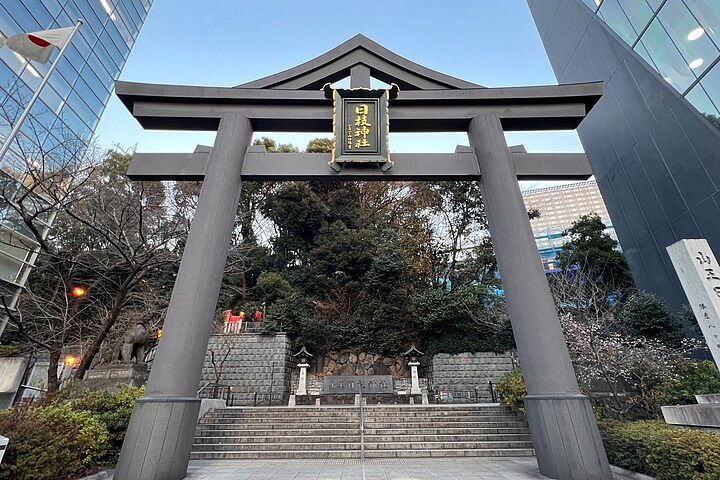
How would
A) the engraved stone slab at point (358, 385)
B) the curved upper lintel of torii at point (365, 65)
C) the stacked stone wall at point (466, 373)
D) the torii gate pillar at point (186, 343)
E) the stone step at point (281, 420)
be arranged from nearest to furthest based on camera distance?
the torii gate pillar at point (186, 343) < the curved upper lintel of torii at point (365, 65) < the stone step at point (281, 420) < the engraved stone slab at point (358, 385) < the stacked stone wall at point (466, 373)

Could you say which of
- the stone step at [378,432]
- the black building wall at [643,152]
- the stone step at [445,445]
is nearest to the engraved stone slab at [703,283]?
the stone step at [445,445]

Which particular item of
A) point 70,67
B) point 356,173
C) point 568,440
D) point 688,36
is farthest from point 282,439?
point 70,67

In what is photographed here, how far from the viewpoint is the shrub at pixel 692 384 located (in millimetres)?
8320

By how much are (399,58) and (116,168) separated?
16977mm

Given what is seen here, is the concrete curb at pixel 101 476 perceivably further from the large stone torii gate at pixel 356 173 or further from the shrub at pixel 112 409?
the large stone torii gate at pixel 356 173

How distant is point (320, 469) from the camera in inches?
236

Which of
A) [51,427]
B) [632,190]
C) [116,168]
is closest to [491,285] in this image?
[632,190]

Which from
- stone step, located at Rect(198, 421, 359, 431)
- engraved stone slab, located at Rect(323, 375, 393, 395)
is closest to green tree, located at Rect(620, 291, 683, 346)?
engraved stone slab, located at Rect(323, 375, 393, 395)

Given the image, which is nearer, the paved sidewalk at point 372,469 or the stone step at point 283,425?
the paved sidewalk at point 372,469

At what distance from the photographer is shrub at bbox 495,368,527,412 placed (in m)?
8.84

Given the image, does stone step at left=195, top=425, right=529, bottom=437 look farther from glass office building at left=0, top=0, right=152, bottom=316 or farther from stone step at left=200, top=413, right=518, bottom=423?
glass office building at left=0, top=0, right=152, bottom=316

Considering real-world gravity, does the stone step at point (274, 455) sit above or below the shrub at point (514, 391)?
below

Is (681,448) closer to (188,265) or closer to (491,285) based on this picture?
(188,265)

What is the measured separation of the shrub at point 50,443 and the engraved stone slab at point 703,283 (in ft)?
28.2
